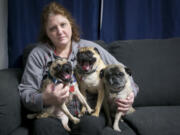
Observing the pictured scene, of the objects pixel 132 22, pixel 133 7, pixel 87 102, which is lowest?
pixel 87 102

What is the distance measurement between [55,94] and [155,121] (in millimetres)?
763

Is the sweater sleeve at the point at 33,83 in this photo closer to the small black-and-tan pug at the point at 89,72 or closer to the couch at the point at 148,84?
the couch at the point at 148,84

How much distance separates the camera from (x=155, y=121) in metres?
1.37

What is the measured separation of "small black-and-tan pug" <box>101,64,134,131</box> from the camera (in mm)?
1452

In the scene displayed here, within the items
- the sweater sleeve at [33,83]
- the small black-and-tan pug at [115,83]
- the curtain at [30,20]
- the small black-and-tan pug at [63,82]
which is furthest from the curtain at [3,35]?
the small black-and-tan pug at [115,83]

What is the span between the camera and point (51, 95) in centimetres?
133

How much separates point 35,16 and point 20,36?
30cm

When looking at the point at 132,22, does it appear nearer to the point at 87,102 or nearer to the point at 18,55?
the point at 87,102

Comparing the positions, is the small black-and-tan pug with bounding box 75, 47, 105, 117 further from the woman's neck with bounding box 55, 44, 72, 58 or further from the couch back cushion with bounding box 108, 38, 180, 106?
the couch back cushion with bounding box 108, 38, 180, 106

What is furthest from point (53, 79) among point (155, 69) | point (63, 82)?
point (155, 69)

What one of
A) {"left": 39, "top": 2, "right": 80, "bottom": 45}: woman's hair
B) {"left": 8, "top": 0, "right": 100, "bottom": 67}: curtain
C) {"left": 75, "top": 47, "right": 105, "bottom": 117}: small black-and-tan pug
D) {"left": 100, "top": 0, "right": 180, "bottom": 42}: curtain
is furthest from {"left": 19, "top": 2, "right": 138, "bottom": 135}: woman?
{"left": 100, "top": 0, "right": 180, "bottom": 42}: curtain

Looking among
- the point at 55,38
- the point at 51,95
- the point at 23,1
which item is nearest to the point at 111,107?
the point at 51,95

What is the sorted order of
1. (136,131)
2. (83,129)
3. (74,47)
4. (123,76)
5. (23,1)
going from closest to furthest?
1. (83,129)
2. (136,131)
3. (123,76)
4. (74,47)
5. (23,1)

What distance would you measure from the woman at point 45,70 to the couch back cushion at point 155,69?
236mm
